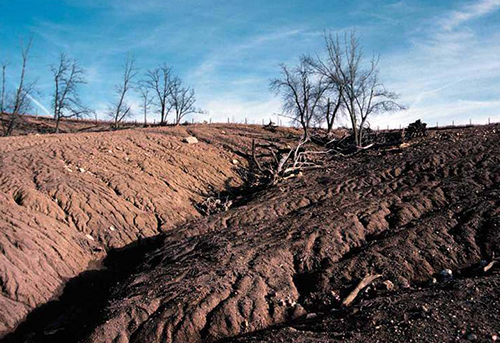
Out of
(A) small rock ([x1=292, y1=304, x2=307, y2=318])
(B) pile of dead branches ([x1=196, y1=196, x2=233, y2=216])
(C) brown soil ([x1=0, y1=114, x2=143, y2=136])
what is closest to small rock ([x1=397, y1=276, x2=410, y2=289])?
(A) small rock ([x1=292, y1=304, x2=307, y2=318])

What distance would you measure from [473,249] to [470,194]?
355 cm

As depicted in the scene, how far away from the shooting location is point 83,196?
1605 cm

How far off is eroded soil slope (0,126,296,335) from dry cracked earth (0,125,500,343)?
0.19ft

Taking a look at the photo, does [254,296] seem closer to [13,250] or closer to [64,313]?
[64,313]

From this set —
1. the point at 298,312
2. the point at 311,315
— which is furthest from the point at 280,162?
the point at 311,315

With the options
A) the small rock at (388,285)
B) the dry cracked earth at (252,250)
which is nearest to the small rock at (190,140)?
the dry cracked earth at (252,250)

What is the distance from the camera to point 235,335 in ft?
28.5

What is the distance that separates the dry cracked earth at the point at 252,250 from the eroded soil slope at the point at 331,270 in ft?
0.14

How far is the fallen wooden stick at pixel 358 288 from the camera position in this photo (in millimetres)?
8934

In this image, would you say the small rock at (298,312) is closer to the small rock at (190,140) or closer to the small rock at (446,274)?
the small rock at (446,274)

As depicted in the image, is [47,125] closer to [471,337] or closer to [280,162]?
[280,162]

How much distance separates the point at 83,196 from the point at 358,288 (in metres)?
11.5

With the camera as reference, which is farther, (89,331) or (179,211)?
(179,211)

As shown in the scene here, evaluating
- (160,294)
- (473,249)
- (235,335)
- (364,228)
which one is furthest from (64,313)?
(473,249)
